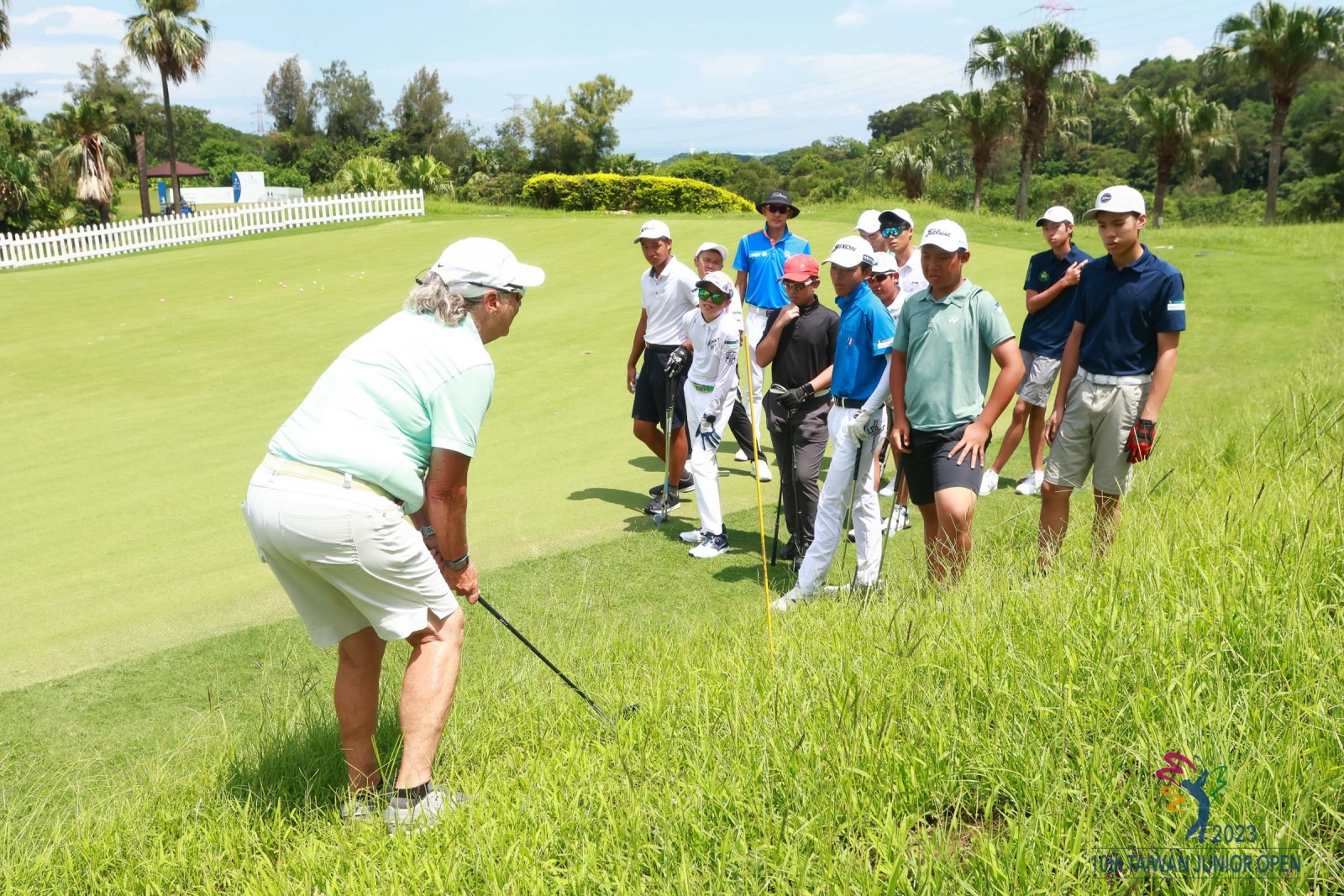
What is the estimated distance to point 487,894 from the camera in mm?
2637

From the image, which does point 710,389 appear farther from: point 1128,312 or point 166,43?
point 166,43

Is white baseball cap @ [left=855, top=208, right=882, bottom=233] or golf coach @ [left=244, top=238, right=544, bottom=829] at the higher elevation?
white baseball cap @ [left=855, top=208, right=882, bottom=233]

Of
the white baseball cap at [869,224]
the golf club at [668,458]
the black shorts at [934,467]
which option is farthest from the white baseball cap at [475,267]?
the white baseball cap at [869,224]

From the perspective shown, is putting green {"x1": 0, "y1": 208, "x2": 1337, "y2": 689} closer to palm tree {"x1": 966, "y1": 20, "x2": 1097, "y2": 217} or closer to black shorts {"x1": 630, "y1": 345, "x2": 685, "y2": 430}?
black shorts {"x1": 630, "y1": 345, "x2": 685, "y2": 430}

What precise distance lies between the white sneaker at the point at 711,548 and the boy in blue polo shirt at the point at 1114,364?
2265 mm

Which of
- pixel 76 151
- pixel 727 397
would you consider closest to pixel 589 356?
pixel 727 397

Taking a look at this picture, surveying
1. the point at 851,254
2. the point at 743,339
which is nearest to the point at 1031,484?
the point at 743,339

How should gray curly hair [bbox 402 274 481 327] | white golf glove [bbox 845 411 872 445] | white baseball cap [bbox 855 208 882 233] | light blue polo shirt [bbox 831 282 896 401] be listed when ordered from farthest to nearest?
white baseball cap [bbox 855 208 882 233], light blue polo shirt [bbox 831 282 896 401], white golf glove [bbox 845 411 872 445], gray curly hair [bbox 402 274 481 327]

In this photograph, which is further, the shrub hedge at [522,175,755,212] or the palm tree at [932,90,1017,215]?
the palm tree at [932,90,1017,215]

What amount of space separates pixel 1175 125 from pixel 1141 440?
135 ft

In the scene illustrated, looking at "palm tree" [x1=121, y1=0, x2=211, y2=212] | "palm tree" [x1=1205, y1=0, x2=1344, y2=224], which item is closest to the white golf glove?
"palm tree" [x1=1205, y1=0, x2=1344, y2=224]

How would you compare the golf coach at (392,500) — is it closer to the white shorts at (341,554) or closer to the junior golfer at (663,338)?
the white shorts at (341,554)

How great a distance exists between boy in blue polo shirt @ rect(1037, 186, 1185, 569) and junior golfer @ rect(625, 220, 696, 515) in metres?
3.15

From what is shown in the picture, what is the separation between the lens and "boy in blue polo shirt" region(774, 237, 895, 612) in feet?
19.4
